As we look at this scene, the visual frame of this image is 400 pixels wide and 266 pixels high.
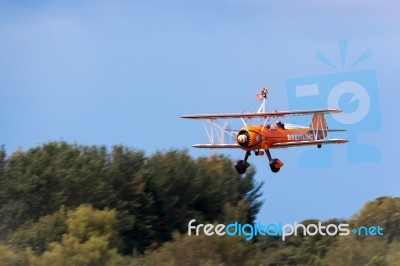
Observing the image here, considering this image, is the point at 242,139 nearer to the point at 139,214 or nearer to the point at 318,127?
the point at 318,127

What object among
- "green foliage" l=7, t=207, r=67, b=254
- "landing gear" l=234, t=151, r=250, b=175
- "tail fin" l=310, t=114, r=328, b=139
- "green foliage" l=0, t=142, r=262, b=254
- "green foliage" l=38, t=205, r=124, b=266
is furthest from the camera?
"green foliage" l=0, t=142, r=262, b=254

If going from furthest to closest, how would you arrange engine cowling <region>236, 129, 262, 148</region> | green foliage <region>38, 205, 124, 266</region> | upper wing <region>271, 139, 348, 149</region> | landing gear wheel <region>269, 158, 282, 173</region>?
green foliage <region>38, 205, 124, 266</region> → upper wing <region>271, 139, 348, 149</region> → engine cowling <region>236, 129, 262, 148</region> → landing gear wheel <region>269, 158, 282, 173</region>

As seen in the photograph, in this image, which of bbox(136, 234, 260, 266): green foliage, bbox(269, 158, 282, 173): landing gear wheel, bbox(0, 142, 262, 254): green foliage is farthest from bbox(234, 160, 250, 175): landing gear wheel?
bbox(0, 142, 262, 254): green foliage

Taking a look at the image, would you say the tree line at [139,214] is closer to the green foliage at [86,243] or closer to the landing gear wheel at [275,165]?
the green foliage at [86,243]

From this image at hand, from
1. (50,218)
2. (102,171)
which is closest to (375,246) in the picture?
(50,218)

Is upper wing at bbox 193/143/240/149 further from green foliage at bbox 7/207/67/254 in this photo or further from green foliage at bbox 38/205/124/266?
green foliage at bbox 7/207/67/254

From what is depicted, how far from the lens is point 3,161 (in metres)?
59.7

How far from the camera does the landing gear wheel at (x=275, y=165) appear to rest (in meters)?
18.2

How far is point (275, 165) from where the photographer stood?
18328mm

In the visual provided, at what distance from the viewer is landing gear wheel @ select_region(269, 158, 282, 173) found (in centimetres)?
1821

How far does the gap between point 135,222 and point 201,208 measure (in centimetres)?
515

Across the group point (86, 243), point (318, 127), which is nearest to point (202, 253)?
point (86, 243)

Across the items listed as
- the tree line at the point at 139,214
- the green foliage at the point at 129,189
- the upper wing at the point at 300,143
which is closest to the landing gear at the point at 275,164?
the upper wing at the point at 300,143

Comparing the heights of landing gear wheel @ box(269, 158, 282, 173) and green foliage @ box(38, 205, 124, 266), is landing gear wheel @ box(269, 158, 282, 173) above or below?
above
